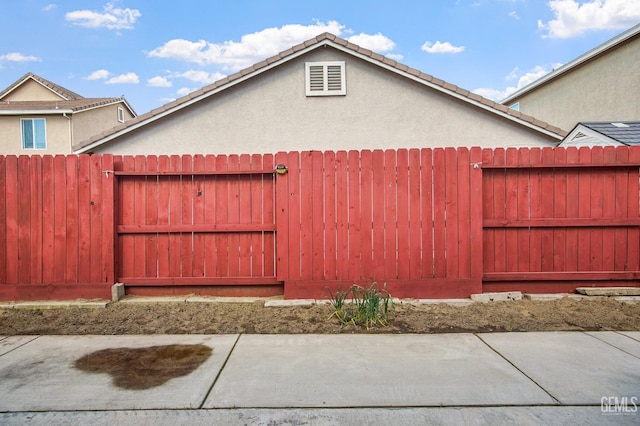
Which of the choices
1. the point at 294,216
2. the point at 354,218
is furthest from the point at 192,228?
the point at 354,218

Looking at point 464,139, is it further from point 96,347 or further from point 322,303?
point 96,347

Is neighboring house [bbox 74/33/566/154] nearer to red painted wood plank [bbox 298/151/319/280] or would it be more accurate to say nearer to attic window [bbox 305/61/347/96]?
attic window [bbox 305/61/347/96]

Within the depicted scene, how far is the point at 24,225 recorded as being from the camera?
5.81m

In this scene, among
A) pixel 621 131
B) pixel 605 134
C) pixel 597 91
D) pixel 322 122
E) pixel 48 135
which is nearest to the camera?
pixel 605 134

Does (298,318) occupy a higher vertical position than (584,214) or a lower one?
lower

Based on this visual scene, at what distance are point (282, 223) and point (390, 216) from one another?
148cm

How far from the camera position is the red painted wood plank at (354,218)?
572cm

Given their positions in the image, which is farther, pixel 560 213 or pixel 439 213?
pixel 560 213

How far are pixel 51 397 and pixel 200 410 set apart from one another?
1196mm

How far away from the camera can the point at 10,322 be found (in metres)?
5.12

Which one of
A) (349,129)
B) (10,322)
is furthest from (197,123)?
(10,322)

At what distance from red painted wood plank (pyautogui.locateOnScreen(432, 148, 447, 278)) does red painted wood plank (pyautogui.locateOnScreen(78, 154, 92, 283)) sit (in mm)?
4438

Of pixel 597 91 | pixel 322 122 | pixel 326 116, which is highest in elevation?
pixel 597 91

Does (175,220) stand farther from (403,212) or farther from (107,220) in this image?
(403,212)
